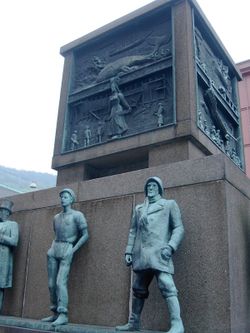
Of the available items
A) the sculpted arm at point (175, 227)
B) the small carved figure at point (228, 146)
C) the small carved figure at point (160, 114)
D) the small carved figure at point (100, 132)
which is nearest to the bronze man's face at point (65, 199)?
the sculpted arm at point (175, 227)

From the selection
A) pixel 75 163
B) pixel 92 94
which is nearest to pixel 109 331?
pixel 75 163

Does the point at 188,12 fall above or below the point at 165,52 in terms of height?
above

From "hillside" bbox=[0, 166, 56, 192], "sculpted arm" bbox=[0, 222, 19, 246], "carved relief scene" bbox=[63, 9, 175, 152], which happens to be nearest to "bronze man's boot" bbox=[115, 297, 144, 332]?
"sculpted arm" bbox=[0, 222, 19, 246]

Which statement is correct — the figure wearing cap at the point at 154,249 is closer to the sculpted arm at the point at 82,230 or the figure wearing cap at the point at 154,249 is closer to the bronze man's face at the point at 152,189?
the bronze man's face at the point at 152,189

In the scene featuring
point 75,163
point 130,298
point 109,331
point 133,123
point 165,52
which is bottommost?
point 109,331

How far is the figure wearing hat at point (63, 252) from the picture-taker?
19.6ft

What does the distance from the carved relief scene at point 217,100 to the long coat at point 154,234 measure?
339 cm

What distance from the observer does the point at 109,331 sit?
512 centimetres

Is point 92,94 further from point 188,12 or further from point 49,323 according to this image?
point 49,323

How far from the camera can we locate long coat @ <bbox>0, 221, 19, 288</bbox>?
7.14 m

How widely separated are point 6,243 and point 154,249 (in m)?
3.39

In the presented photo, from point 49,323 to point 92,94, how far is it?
229 inches

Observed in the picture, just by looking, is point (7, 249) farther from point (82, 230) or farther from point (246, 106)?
point (246, 106)

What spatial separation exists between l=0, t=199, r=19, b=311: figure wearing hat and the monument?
245mm
